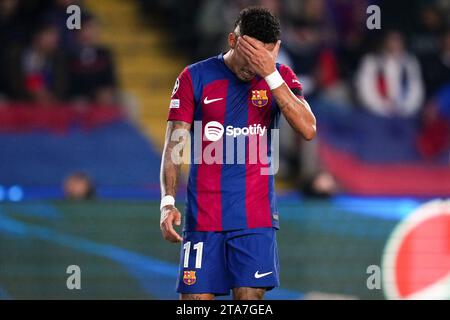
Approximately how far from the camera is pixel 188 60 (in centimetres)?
1186

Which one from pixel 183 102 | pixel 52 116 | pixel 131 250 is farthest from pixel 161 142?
pixel 183 102

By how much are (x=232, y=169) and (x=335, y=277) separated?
311 cm

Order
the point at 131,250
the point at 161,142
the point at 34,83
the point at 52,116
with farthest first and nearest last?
1. the point at 161,142
2. the point at 34,83
3. the point at 52,116
4. the point at 131,250

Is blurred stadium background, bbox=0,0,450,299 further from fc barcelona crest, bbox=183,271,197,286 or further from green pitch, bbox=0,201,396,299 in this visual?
fc barcelona crest, bbox=183,271,197,286

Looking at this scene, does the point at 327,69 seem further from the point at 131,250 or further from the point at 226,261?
the point at 226,261

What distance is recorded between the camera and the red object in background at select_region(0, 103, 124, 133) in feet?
34.2

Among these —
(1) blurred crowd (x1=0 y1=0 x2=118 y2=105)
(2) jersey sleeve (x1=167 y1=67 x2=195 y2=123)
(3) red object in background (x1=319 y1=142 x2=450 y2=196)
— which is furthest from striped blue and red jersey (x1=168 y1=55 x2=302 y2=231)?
(1) blurred crowd (x1=0 y1=0 x2=118 y2=105)

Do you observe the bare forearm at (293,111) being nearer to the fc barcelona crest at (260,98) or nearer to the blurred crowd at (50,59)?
the fc barcelona crest at (260,98)

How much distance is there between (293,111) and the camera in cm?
567

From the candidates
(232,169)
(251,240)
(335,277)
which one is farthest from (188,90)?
(335,277)

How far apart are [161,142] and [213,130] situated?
17.5 ft

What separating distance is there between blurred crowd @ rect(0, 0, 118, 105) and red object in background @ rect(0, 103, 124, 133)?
4.3 inches

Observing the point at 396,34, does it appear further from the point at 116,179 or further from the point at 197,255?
the point at 197,255

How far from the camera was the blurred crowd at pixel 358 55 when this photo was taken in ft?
Result: 35.1
